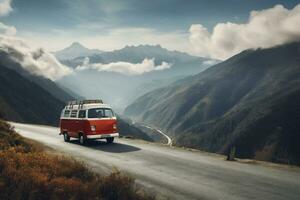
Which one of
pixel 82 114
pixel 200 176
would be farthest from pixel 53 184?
pixel 82 114

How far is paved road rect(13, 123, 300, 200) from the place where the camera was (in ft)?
35.6

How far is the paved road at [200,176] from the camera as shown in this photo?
1085cm

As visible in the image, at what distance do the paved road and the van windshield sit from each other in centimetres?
441

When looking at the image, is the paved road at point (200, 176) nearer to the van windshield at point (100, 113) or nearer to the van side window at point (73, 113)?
the van windshield at point (100, 113)

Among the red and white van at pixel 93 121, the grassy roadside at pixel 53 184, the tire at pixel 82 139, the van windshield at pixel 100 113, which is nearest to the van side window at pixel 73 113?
the red and white van at pixel 93 121

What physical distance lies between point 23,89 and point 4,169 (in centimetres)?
19616

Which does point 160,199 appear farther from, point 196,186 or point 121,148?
point 121,148

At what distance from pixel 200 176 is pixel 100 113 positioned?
1198 centimetres

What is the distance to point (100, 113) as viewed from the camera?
24156 millimetres

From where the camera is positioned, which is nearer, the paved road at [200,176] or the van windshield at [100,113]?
the paved road at [200,176]

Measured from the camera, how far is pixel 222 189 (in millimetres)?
11266

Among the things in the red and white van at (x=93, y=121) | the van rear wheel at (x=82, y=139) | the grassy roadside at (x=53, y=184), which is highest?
the red and white van at (x=93, y=121)

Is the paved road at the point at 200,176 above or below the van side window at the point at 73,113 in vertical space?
below

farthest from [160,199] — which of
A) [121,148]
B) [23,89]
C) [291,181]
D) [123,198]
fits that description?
[23,89]
